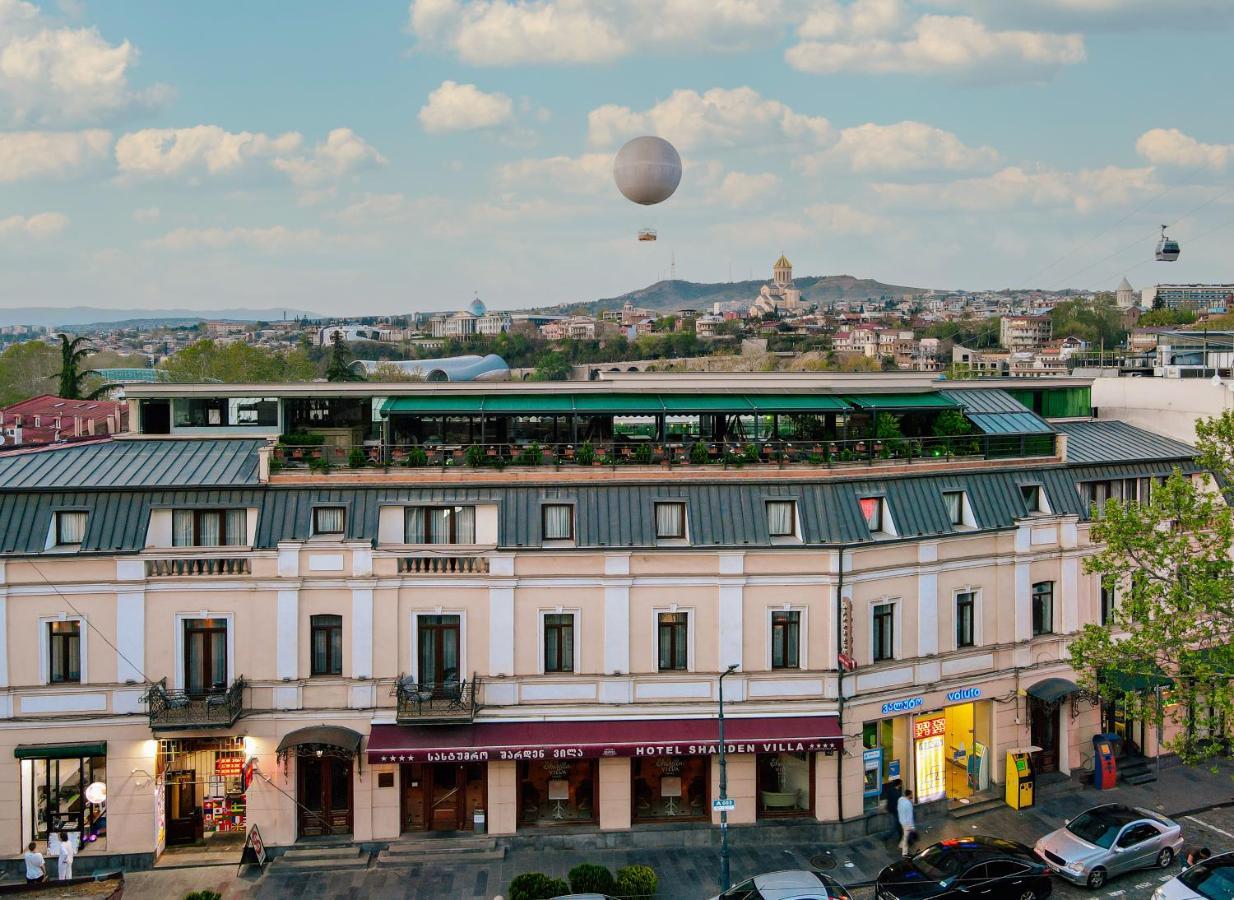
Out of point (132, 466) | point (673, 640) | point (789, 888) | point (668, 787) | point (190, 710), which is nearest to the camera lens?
point (789, 888)

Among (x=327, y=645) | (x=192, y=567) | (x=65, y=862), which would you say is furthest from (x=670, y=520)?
(x=65, y=862)

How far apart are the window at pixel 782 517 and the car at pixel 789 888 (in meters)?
10.4

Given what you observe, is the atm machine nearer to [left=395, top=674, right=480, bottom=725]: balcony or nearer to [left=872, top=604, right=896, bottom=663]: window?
[left=872, top=604, right=896, bottom=663]: window

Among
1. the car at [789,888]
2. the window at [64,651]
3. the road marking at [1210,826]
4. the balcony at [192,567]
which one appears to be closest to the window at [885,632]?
the car at [789,888]

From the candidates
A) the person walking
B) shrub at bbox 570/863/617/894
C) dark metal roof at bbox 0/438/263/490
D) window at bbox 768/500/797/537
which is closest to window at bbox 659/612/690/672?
window at bbox 768/500/797/537

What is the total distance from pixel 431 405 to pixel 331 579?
988 centimetres

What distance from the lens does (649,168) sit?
4316 centimetres

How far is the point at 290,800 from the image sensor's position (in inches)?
1233

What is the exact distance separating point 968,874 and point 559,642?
13129 mm

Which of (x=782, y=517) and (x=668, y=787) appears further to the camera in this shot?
(x=782, y=517)

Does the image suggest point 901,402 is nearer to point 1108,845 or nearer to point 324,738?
point 1108,845

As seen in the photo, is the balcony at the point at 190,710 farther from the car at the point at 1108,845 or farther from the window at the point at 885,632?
the car at the point at 1108,845

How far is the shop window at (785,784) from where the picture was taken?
108ft

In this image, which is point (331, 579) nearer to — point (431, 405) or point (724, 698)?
point (431, 405)
